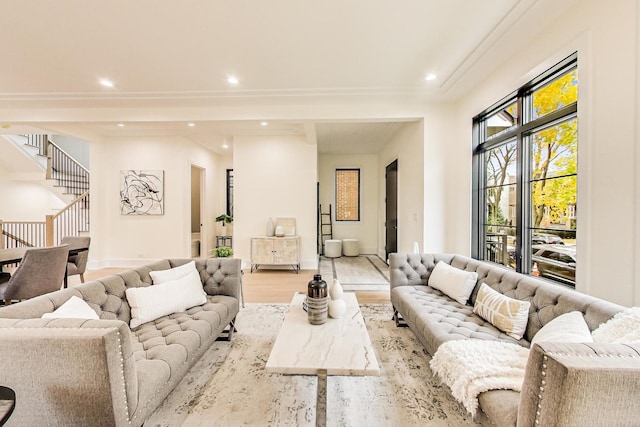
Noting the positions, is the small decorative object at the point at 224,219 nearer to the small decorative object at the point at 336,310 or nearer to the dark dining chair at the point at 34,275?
the dark dining chair at the point at 34,275

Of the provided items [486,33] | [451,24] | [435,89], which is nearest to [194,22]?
[451,24]

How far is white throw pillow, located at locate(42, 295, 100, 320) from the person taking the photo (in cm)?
144

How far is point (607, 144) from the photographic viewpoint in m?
1.84

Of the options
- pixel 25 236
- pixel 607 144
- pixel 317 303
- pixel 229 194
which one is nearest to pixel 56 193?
pixel 25 236

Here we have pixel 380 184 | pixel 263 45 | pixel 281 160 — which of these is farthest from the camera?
pixel 380 184

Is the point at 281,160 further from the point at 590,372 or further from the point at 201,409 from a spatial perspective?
the point at 590,372

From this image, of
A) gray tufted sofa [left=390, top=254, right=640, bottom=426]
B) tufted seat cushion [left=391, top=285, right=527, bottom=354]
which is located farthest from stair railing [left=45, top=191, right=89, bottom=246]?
gray tufted sofa [left=390, top=254, right=640, bottom=426]

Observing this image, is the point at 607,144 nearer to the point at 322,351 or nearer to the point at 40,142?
the point at 322,351

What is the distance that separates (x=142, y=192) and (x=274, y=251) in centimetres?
307

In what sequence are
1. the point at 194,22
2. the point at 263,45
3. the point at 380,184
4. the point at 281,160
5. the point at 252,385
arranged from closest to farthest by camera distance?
the point at 252,385 → the point at 194,22 → the point at 263,45 → the point at 281,160 → the point at 380,184

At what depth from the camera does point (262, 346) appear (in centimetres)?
244

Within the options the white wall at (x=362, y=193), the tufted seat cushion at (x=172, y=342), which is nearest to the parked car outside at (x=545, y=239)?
the tufted seat cushion at (x=172, y=342)

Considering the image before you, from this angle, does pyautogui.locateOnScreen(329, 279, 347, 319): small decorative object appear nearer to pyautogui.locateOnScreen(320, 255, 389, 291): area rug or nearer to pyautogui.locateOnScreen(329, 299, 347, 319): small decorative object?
pyautogui.locateOnScreen(329, 299, 347, 319): small decorative object

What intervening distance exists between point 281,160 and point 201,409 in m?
4.49
